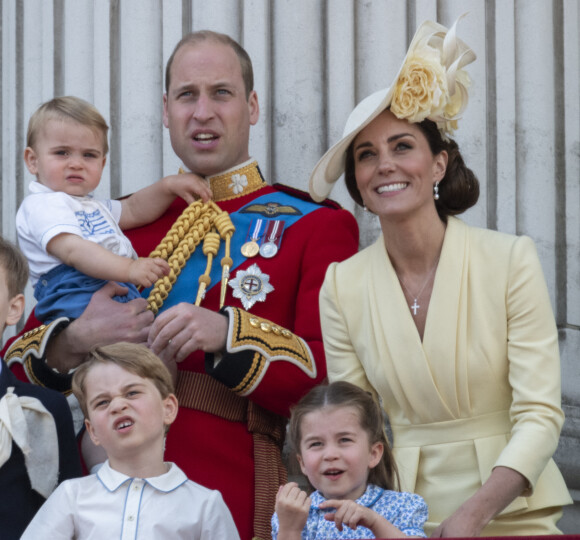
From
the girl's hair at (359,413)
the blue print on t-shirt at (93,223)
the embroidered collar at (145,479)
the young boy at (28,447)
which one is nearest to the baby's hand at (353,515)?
the girl's hair at (359,413)

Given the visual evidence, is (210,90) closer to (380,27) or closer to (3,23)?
(380,27)

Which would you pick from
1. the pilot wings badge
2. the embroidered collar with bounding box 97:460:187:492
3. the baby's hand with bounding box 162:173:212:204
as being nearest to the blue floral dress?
the embroidered collar with bounding box 97:460:187:492

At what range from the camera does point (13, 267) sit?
3818 mm

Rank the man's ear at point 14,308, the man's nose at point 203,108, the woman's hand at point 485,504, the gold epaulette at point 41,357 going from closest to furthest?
the woman's hand at point 485,504 < the man's ear at point 14,308 < the gold epaulette at point 41,357 < the man's nose at point 203,108

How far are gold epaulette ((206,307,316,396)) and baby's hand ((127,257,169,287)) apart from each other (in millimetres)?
272

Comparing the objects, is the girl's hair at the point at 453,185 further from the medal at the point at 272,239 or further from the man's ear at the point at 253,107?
the man's ear at the point at 253,107

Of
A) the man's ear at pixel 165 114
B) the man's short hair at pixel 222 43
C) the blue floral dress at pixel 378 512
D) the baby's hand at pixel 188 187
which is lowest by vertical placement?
the blue floral dress at pixel 378 512

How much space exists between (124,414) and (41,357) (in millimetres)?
677

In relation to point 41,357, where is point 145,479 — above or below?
below

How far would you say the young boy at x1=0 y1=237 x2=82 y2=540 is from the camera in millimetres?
3562

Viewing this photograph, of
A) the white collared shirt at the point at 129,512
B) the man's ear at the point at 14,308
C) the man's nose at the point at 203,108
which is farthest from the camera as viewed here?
the man's nose at the point at 203,108

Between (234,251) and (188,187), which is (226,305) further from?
(188,187)

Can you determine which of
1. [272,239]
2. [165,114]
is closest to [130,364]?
[272,239]

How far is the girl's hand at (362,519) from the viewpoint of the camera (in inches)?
123
